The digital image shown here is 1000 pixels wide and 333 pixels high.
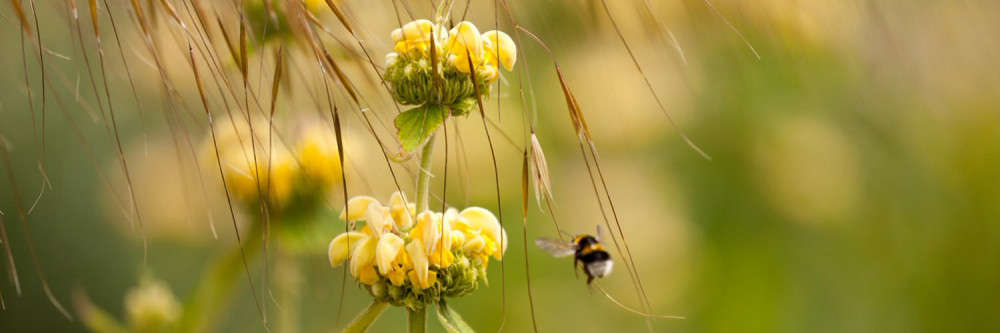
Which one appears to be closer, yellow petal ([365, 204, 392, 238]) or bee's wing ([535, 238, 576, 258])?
yellow petal ([365, 204, 392, 238])

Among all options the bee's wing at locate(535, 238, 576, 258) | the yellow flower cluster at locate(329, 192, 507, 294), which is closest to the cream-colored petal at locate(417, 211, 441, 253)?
the yellow flower cluster at locate(329, 192, 507, 294)

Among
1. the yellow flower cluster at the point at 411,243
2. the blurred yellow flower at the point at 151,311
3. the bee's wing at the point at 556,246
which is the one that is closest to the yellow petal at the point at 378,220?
the yellow flower cluster at the point at 411,243

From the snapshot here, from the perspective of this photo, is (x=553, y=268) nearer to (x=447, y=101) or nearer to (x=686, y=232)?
(x=686, y=232)

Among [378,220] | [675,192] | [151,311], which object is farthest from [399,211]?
[675,192]

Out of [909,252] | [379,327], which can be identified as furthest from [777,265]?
[379,327]

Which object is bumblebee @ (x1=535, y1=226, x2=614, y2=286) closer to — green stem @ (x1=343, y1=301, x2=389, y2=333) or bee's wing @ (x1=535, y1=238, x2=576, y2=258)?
bee's wing @ (x1=535, y1=238, x2=576, y2=258)

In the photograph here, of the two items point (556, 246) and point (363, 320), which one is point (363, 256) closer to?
point (363, 320)
